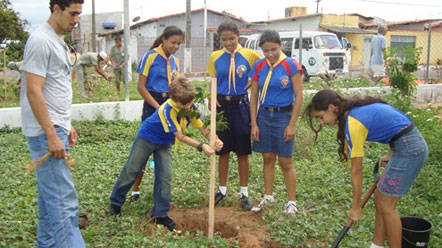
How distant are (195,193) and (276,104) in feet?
4.78

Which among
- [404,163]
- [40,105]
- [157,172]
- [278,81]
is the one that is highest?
[278,81]

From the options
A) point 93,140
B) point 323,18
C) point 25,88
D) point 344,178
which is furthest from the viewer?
point 323,18

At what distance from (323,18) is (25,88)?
29.8 m

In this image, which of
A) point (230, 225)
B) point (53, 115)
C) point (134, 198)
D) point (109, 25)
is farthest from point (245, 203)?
point (109, 25)

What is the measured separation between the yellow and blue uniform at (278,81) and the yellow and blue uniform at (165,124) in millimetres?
763

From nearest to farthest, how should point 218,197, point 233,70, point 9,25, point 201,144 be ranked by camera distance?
point 201,144 → point 233,70 → point 218,197 → point 9,25

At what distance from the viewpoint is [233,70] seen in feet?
14.9

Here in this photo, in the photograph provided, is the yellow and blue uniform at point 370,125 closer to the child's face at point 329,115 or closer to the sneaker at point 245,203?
the child's face at point 329,115

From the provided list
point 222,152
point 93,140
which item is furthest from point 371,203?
point 93,140

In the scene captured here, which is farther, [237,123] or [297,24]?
[297,24]

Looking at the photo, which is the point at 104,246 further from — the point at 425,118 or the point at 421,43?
the point at 421,43

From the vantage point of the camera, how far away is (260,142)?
4484 mm

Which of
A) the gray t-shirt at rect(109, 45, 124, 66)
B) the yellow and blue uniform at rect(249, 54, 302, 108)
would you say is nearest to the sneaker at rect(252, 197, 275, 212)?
the yellow and blue uniform at rect(249, 54, 302, 108)

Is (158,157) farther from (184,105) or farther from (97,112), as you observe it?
(97,112)
